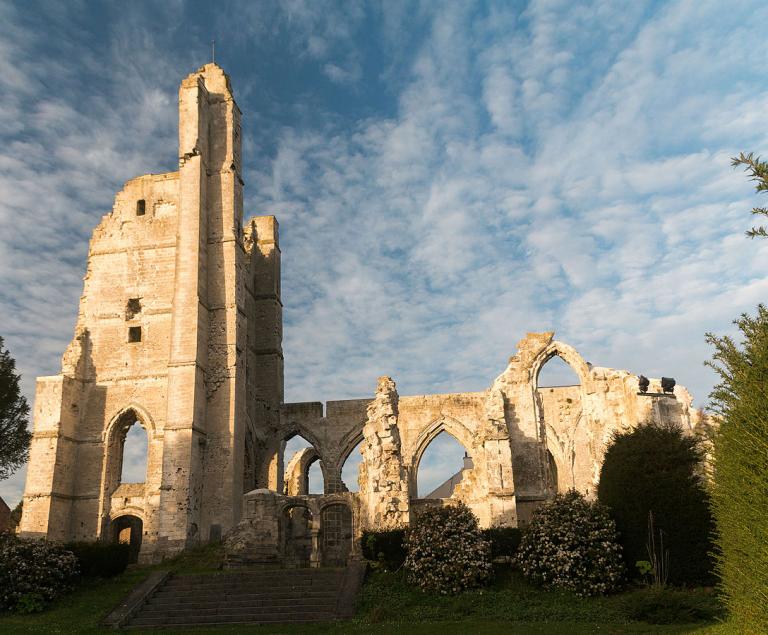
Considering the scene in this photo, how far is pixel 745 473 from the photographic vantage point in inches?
256

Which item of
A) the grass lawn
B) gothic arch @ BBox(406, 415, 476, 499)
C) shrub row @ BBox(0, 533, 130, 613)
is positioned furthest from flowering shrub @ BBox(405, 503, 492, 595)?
gothic arch @ BBox(406, 415, 476, 499)

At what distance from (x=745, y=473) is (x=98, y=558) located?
1448 centimetres

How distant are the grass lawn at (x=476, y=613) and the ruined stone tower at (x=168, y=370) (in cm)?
683

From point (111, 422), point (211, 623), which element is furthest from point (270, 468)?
point (211, 623)

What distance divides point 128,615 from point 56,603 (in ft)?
8.14

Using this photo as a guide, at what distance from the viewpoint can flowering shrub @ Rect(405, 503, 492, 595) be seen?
13.4 m

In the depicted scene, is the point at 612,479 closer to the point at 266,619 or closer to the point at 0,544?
the point at 266,619

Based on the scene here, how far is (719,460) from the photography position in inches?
285

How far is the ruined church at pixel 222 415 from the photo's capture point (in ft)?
64.0

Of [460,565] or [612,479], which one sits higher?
[612,479]

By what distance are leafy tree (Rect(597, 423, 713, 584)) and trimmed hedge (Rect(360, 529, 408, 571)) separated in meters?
4.30

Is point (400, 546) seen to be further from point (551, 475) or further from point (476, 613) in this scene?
point (551, 475)

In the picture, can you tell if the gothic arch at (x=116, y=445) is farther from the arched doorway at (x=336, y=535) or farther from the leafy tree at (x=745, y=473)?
the leafy tree at (x=745, y=473)

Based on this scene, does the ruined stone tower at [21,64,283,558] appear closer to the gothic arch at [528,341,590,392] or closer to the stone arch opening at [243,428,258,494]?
the stone arch opening at [243,428,258,494]
